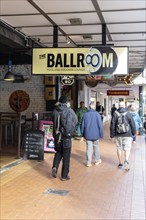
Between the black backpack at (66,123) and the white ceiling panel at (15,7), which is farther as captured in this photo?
the black backpack at (66,123)

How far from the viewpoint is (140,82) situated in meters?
16.4

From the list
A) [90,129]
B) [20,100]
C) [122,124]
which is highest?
[20,100]

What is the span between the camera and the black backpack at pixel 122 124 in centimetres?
830

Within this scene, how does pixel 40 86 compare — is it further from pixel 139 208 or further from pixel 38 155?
pixel 139 208

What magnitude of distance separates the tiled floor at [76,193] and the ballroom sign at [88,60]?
2197 mm

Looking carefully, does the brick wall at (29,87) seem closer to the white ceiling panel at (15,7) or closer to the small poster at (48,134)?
the small poster at (48,134)

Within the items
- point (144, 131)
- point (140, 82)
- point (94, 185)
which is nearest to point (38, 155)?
point (94, 185)

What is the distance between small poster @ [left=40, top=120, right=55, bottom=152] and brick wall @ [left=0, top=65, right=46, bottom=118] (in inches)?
109

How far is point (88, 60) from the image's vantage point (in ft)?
21.3

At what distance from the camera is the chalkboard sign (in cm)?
939

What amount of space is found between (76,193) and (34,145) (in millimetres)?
3329

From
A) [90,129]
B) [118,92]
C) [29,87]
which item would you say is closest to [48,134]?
[90,129]

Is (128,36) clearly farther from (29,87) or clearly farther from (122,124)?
(29,87)

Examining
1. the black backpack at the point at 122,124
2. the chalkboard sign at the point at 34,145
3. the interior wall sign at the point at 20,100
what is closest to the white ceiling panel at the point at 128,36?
the black backpack at the point at 122,124
